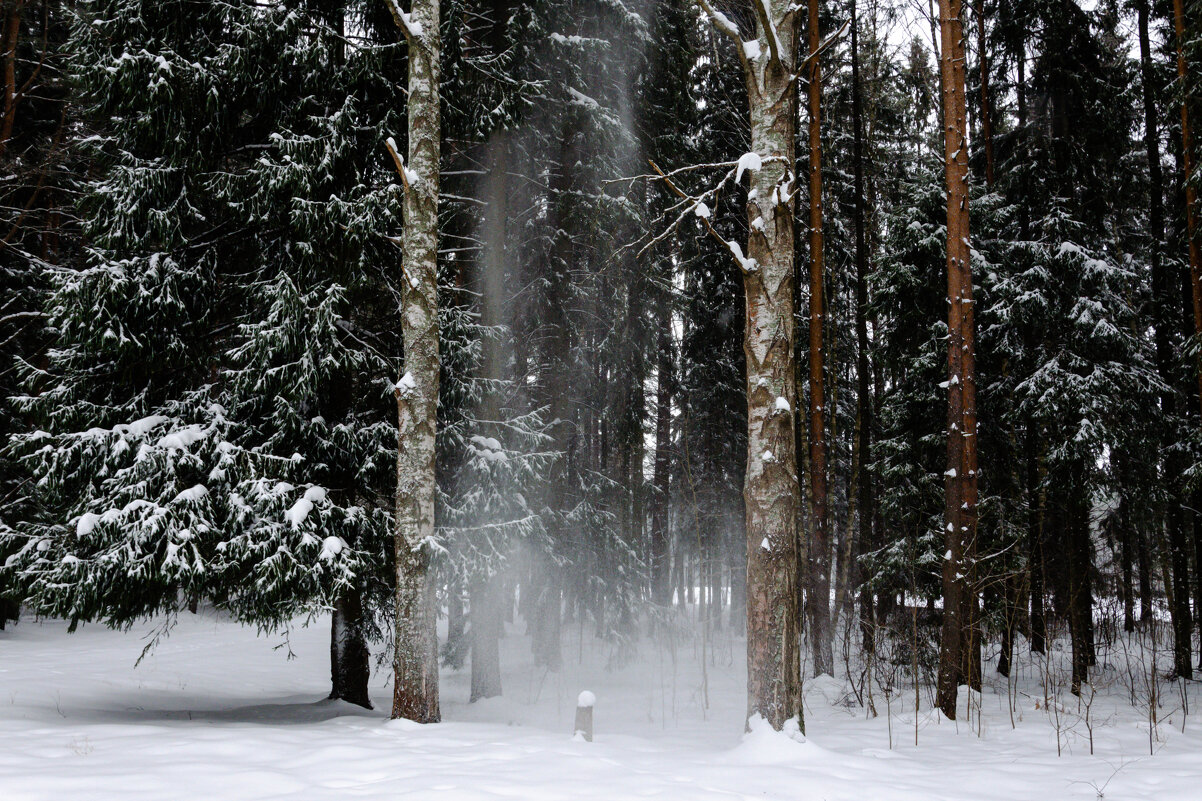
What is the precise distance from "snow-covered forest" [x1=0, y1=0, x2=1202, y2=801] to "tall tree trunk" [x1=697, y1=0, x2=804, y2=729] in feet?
0.11

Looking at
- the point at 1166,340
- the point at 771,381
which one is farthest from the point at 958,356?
the point at 1166,340

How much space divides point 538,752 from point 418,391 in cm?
339

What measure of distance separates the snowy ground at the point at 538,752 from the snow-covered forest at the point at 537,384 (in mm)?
57

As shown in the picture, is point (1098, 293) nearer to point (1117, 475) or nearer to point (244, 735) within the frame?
point (1117, 475)

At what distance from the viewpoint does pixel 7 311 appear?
1301 cm

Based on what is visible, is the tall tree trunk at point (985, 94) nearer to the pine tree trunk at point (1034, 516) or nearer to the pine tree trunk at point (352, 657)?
the pine tree trunk at point (1034, 516)

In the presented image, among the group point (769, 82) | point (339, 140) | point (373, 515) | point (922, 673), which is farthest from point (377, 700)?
point (769, 82)

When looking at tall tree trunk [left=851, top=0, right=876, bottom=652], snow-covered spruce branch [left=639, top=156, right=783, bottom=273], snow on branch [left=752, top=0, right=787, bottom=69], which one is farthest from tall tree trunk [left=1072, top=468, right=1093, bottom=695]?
snow on branch [left=752, top=0, right=787, bottom=69]

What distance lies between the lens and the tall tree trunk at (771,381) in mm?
5168

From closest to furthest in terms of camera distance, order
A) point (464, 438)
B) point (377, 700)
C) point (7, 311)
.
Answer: point (464, 438), point (377, 700), point (7, 311)

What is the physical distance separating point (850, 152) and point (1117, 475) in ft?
31.5

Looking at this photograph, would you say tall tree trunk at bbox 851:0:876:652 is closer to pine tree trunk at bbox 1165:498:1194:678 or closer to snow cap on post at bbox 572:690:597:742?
pine tree trunk at bbox 1165:498:1194:678

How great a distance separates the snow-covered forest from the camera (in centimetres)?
539

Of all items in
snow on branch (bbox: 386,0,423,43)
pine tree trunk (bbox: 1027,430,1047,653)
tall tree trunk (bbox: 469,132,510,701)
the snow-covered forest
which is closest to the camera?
the snow-covered forest
